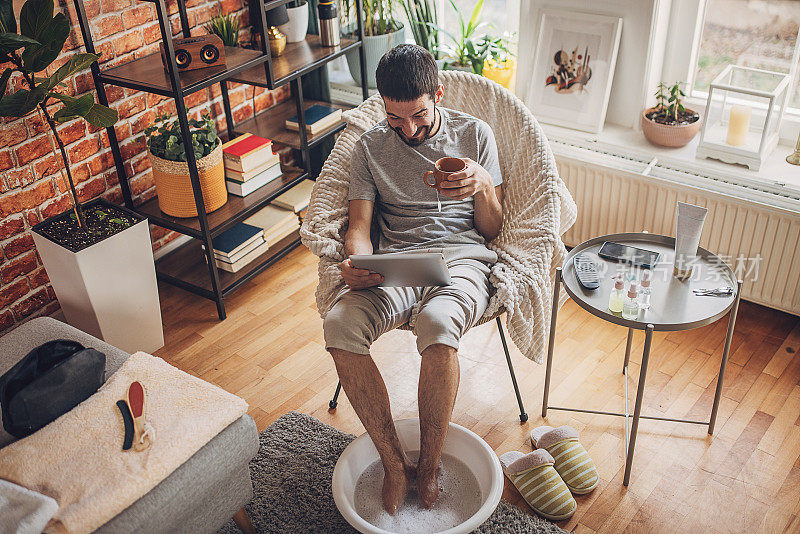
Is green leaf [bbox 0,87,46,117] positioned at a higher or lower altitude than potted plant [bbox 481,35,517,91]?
higher

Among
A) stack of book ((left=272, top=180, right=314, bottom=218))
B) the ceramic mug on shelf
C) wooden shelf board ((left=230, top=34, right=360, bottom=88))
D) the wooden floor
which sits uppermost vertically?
wooden shelf board ((left=230, top=34, right=360, bottom=88))

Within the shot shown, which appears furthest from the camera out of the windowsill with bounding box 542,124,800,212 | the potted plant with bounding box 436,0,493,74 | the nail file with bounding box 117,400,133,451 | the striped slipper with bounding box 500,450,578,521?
the potted plant with bounding box 436,0,493,74

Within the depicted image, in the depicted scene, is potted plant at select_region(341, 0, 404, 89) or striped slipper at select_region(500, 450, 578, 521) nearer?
striped slipper at select_region(500, 450, 578, 521)

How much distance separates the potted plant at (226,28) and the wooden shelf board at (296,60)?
13cm

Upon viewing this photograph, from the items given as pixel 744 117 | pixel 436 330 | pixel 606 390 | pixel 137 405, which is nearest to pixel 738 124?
pixel 744 117

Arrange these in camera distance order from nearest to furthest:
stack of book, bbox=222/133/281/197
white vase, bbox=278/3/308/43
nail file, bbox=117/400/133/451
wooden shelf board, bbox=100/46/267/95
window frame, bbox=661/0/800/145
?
nail file, bbox=117/400/133/451 → wooden shelf board, bbox=100/46/267/95 → window frame, bbox=661/0/800/145 → stack of book, bbox=222/133/281/197 → white vase, bbox=278/3/308/43

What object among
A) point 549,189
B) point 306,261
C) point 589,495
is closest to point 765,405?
point 589,495

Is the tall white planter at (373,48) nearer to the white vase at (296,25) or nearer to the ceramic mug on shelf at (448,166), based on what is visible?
the white vase at (296,25)

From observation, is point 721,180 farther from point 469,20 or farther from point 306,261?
point 306,261

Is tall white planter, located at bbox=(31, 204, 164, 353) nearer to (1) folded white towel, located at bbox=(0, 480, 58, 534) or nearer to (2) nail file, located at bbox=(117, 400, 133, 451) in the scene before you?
(2) nail file, located at bbox=(117, 400, 133, 451)

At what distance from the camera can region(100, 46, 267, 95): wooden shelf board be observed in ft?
7.68

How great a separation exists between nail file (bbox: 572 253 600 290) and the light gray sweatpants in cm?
25

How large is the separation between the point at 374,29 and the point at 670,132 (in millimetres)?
1275

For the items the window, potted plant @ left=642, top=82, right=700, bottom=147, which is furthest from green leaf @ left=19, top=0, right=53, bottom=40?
the window
